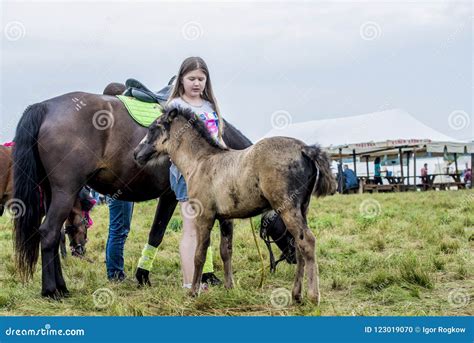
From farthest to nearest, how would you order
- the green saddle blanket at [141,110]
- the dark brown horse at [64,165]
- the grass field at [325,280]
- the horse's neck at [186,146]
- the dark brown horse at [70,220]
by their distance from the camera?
the dark brown horse at [70,220] < the green saddle blanket at [141,110] < the dark brown horse at [64,165] < the horse's neck at [186,146] < the grass field at [325,280]

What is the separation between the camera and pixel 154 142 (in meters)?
5.06

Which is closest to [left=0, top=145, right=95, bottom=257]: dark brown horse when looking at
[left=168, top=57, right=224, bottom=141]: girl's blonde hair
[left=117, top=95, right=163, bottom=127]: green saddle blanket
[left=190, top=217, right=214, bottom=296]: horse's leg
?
[left=117, top=95, right=163, bottom=127]: green saddle blanket

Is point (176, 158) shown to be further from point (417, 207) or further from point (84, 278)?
point (417, 207)

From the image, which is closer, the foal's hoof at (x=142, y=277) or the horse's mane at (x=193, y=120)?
the horse's mane at (x=193, y=120)

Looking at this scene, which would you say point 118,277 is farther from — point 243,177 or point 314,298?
point 314,298

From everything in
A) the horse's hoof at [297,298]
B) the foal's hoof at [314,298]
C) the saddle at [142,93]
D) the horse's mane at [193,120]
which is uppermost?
the saddle at [142,93]

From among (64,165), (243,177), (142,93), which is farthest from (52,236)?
(243,177)

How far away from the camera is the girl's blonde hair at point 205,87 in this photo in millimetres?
5336

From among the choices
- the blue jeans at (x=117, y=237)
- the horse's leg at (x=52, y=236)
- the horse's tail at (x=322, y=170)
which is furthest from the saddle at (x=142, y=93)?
the horse's tail at (x=322, y=170)

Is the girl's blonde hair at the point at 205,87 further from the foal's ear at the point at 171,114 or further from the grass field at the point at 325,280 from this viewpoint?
the grass field at the point at 325,280

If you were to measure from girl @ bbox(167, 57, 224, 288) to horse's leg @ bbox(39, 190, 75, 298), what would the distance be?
1.09 meters

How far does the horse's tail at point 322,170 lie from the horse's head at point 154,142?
146 cm

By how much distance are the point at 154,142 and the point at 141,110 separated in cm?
97

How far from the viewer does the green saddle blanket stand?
228 inches
